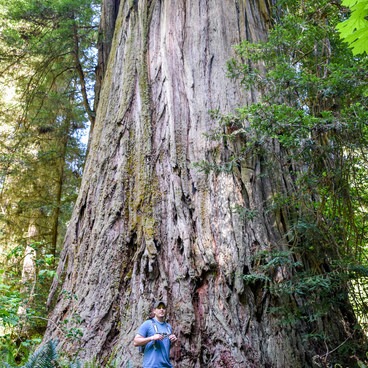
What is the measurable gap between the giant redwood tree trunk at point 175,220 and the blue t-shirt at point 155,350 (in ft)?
1.11

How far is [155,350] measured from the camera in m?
3.88

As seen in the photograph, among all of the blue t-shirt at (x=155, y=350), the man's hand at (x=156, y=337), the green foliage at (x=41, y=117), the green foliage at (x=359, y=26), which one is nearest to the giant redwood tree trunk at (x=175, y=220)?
the blue t-shirt at (x=155, y=350)

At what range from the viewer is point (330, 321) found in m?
5.20

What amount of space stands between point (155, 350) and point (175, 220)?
1854 millimetres

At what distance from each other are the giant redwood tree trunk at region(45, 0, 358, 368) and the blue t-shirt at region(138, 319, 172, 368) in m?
0.34

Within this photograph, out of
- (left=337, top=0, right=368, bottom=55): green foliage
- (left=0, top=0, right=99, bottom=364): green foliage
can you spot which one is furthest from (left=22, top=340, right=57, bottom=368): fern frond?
(left=0, top=0, right=99, bottom=364): green foliage

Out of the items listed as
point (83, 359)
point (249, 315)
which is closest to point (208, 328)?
point (249, 315)

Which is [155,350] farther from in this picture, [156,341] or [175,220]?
[175,220]

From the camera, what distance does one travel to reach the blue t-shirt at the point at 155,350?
151 inches

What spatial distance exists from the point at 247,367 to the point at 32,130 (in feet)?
33.7

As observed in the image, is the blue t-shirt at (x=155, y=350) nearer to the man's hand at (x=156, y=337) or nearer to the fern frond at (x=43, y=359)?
the man's hand at (x=156, y=337)

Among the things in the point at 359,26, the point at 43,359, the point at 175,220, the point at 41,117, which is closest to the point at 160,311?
the point at 43,359

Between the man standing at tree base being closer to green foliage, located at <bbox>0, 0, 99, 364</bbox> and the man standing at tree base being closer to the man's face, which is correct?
the man's face

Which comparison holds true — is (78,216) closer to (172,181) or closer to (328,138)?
(172,181)
